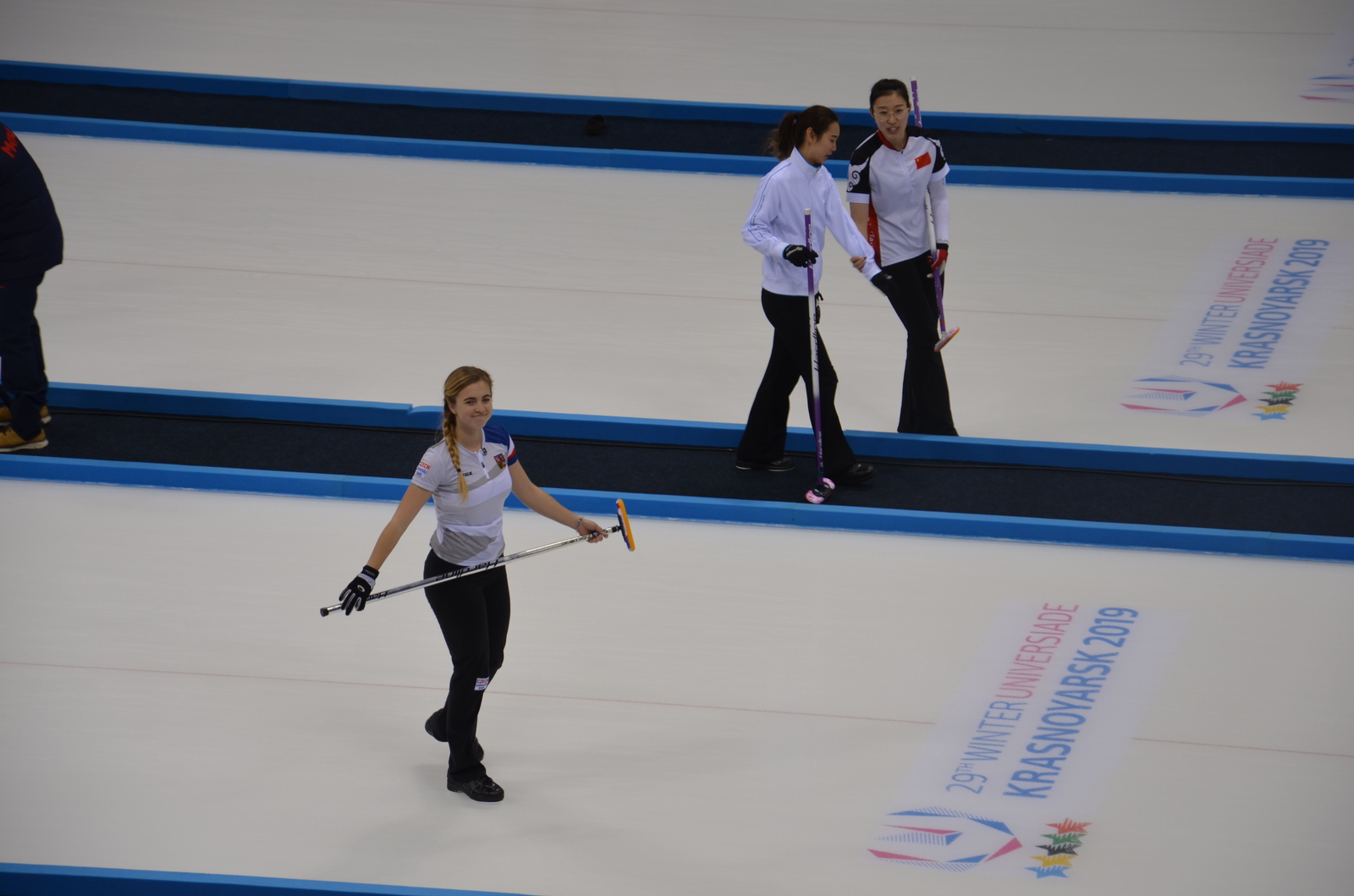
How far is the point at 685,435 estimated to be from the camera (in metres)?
4.82

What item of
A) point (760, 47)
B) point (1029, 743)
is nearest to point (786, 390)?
point (1029, 743)

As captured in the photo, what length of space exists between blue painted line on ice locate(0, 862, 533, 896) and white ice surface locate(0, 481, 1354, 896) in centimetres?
7

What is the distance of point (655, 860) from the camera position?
9.66ft

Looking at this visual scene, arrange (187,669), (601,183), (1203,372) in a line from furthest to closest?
1. (601,183)
2. (1203,372)
3. (187,669)

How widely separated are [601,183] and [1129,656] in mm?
4074

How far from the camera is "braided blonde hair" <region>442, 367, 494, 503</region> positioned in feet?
9.30

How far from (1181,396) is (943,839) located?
2737 millimetres

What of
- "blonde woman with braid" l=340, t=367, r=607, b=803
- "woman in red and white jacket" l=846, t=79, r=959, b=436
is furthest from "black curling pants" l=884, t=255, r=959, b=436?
"blonde woman with braid" l=340, t=367, r=607, b=803

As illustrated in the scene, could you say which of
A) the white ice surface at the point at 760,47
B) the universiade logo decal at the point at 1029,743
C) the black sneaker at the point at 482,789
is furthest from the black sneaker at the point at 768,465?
the white ice surface at the point at 760,47

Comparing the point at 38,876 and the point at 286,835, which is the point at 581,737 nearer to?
the point at 286,835

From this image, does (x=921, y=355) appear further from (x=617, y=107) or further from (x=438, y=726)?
(x=617, y=107)

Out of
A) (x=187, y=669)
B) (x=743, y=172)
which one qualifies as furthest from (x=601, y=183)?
(x=187, y=669)

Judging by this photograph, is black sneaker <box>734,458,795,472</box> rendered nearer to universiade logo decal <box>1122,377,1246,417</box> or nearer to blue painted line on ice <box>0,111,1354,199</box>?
universiade logo decal <box>1122,377,1246,417</box>

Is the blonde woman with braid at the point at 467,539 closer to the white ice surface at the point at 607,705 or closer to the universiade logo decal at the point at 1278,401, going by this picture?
the white ice surface at the point at 607,705
